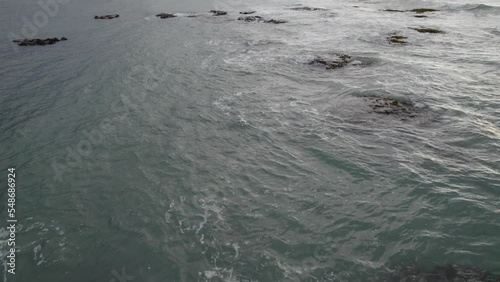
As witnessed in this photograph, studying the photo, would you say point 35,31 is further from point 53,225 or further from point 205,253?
point 205,253

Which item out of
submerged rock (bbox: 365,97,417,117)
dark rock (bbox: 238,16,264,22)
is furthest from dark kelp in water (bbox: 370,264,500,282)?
dark rock (bbox: 238,16,264,22)

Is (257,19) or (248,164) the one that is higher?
(257,19)

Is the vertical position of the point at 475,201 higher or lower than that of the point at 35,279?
higher

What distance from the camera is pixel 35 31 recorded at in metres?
39.0

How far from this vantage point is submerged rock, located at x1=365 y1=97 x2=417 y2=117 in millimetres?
17047

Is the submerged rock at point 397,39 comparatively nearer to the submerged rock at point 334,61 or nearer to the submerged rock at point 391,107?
the submerged rock at point 334,61

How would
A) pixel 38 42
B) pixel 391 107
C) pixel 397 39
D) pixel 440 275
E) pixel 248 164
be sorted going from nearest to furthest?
pixel 440 275
pixel 248 164
pixel 391 107
pixel 397 39
pixel 38 42

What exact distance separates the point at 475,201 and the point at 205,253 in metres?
9.11

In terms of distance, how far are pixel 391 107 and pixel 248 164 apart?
361 inches

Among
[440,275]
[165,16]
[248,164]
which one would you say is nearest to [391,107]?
[248,164]

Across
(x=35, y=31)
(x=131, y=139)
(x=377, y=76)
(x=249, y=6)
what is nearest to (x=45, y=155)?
(x=131, y=139)

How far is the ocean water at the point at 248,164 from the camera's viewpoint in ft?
30.8

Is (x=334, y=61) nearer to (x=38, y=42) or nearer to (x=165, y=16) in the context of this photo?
(x=38, y=42)

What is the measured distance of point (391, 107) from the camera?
17.6m
